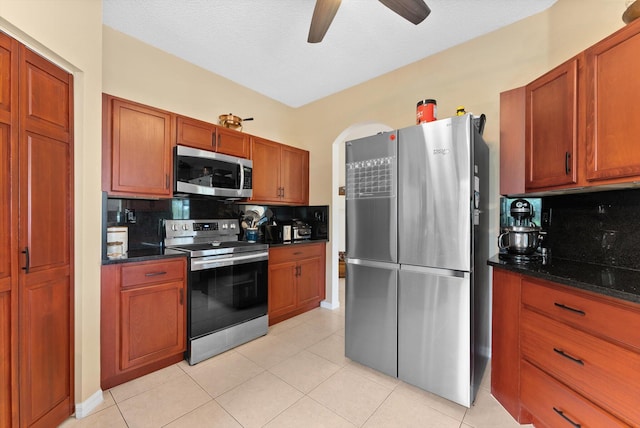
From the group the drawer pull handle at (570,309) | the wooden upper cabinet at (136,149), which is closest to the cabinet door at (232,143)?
the wooden upper cabinet at (136,149)

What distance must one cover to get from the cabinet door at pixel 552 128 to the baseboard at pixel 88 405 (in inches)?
126

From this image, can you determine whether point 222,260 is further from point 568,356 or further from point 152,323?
point 568,356

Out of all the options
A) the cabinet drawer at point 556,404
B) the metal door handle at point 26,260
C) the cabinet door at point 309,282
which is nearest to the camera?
the cabinet drawer at point 556,404

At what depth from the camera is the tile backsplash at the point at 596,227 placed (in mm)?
1550

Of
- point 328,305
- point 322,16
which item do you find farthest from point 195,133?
point 328,305

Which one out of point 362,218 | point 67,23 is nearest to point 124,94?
point 67,23

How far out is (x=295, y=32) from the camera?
2.23 meters

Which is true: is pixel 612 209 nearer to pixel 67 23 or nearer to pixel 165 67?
pixel 67 23

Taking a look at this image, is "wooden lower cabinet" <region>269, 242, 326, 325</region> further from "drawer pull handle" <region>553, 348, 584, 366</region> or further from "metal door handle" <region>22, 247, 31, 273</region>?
"drawer pull handle" <region>553, 348, 584, 366</region>

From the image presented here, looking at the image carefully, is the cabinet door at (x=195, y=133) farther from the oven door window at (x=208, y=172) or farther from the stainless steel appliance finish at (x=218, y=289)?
Answer: the stainless steel appliance finish at (x=218, y=289)

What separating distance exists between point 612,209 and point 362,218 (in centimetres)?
158

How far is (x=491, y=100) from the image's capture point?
221 centimetres

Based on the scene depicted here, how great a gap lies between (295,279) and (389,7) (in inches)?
105

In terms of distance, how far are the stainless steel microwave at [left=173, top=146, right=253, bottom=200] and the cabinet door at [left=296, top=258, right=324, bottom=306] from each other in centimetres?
112
